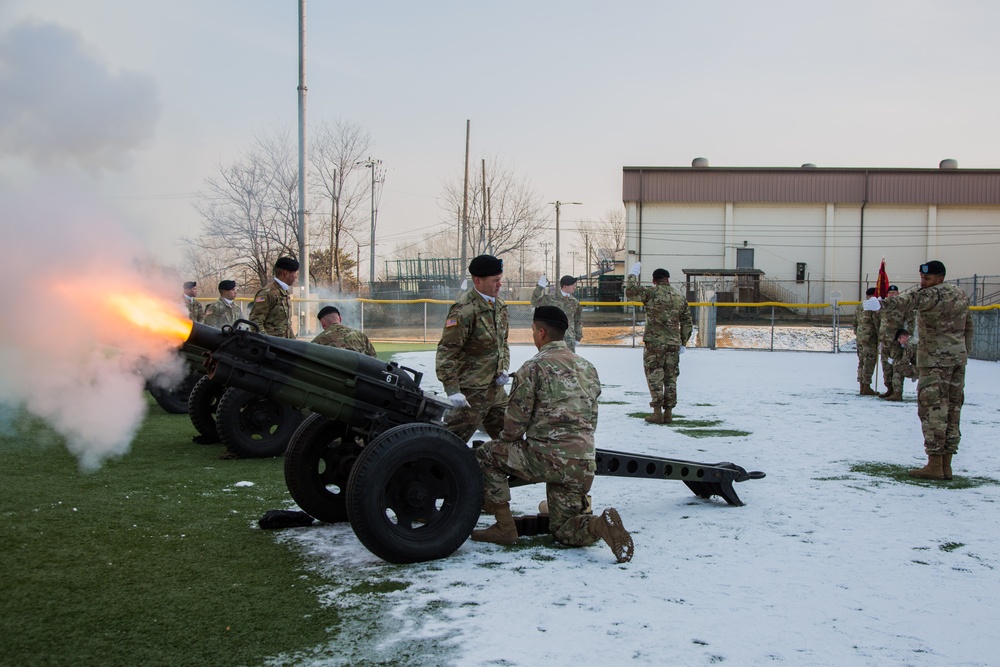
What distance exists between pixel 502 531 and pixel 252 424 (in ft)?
12.3

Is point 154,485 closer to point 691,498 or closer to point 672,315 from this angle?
point 691,498

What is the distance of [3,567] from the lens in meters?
4.58

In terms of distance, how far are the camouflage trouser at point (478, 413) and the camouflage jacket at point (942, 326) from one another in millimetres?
4070

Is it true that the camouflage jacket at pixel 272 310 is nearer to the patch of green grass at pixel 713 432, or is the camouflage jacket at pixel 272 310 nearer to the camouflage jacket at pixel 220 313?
the camouflage jacket at pixel 220 313

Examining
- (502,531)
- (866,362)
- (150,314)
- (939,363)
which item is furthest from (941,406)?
(866,362)

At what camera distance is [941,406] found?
24.8ft

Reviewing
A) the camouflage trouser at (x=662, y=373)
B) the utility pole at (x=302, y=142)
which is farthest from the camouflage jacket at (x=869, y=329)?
the utility pole at (x=302, y=142)

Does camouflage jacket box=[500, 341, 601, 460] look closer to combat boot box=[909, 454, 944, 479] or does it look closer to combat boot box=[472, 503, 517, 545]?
combat boot box=[472, 503, 517, 545]

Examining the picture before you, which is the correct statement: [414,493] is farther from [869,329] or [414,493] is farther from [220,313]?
[869,329]

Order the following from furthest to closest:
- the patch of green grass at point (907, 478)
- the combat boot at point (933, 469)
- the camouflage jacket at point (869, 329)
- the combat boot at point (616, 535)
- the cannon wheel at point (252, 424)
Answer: the camouflage jacket at point (869, 329)
the cannon wheel at point (252, 424)
the combat boot at point (933, 469)
the patch of green grass at point (907, 478)
the combat boot at point (616, 535)

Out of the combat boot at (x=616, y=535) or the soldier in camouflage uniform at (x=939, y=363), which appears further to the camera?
the soldier in camouflage uniform at (x=939, y=363)

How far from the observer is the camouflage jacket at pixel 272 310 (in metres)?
9.37

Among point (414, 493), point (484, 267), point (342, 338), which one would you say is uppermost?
point (484, 267)

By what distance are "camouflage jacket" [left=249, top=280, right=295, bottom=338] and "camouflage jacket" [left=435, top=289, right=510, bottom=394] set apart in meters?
3.82
